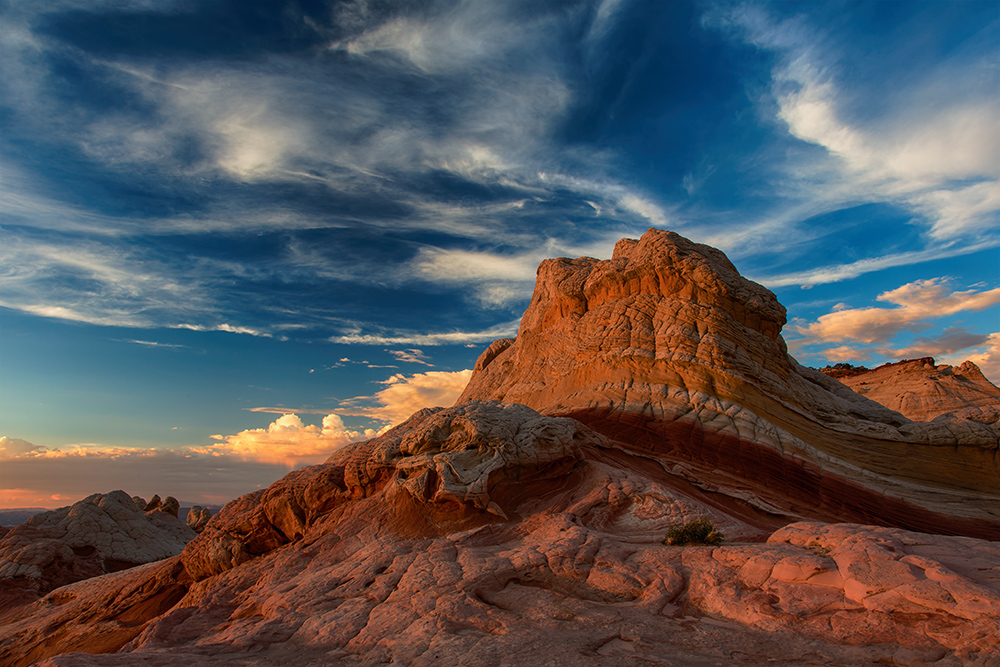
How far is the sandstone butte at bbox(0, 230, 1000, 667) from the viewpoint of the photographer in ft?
21.8

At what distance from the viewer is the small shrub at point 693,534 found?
10180 millimetres

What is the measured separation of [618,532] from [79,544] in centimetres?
2469

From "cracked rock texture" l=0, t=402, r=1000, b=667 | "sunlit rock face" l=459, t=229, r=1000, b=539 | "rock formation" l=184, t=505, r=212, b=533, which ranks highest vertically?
"sunlit rock face" l=459, t=229, r=1000, b=539

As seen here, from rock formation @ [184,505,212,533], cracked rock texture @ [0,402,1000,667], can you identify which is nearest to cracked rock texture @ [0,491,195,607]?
cracked rock texture @ [0,402,1000,667]

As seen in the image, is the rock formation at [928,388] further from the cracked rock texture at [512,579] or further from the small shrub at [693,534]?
the small shrub at [693,534]

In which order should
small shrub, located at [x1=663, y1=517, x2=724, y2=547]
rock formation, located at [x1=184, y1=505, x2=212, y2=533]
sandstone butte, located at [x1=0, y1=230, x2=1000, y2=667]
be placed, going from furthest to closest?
rock formation, located at [x1=184, y1=505, x2=212, y2=533] < small shrub, located at [x1=663, y1=517, x2=724, y2=547] < sandstone butte, located at [x1=0, y1=230, x2=1000, y2=667]

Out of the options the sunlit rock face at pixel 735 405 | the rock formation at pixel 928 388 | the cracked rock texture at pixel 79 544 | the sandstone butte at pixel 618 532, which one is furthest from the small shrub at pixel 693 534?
the rock formation at pixel 928 388

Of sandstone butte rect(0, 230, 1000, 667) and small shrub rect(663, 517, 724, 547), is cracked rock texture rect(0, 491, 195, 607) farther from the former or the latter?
small shrub rect(663, 517, 724, 547)

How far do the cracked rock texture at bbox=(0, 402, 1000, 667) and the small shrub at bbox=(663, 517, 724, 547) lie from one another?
433 mm

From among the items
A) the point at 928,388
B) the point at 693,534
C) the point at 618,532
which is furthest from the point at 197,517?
the point at 928,388

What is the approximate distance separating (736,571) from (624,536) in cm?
283

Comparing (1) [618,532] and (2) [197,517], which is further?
(2) [197,517]

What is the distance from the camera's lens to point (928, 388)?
37312 millimetres

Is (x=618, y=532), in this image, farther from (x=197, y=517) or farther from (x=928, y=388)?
(x=928, y=388)
